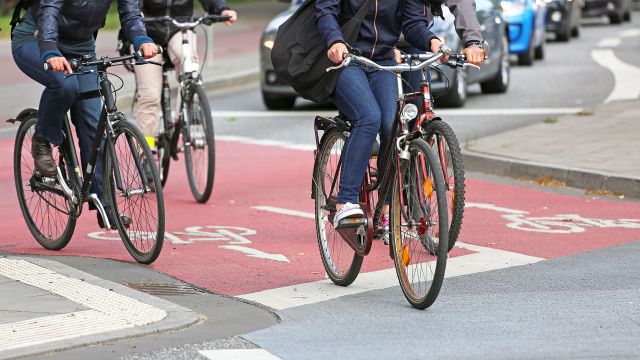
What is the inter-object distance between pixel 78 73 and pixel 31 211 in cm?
144

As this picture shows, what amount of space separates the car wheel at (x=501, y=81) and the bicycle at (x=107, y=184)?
1092cm

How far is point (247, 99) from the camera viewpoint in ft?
64.3

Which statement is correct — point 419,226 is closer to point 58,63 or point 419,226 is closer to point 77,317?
point 77,317

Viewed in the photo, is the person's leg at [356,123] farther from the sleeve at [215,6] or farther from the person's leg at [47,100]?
the sleeve at [215,6]

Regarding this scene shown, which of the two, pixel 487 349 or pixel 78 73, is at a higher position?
pixel 78 73

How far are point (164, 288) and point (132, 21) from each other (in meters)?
1.73

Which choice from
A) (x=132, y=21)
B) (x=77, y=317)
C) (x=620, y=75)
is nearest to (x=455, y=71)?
(x=620, y=75)

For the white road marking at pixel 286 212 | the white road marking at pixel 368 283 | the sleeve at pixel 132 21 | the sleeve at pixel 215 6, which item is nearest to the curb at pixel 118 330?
the white road marking at pixel 368 283

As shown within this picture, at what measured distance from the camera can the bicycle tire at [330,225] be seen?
7379 mm

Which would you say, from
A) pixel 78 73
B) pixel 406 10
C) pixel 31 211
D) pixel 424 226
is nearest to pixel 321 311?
pixel 424 226

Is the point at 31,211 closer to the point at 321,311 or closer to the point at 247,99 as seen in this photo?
the point at 321,311

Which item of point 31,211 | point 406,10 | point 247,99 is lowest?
point 247,99

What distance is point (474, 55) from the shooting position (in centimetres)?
682

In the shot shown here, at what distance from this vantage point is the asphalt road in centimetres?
600
